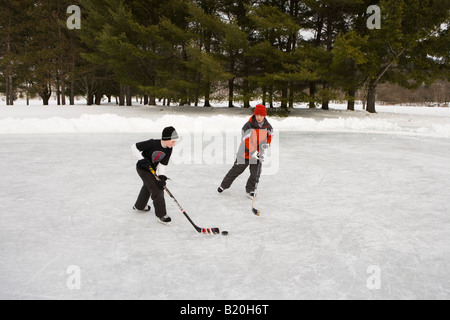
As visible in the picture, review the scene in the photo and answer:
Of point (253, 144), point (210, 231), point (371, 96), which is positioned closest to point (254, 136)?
point (253, 144)

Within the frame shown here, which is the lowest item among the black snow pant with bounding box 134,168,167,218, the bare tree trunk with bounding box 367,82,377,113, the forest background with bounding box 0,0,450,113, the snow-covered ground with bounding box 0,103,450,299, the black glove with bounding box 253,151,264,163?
the snow-covered ground with bounding box 0,103,450,299

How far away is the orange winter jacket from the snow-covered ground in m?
0.83

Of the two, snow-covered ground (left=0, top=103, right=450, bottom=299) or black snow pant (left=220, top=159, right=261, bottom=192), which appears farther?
black snow pant (left=220, top=159, right=261, bottom=192)

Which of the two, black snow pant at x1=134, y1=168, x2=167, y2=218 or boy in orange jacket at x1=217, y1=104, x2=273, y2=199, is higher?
boy in orange jacket at x1=217, y1=104, x2=273, y2=199

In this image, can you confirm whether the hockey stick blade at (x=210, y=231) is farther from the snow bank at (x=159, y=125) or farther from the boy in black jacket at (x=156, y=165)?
the snow bank at (x=159, y=125)

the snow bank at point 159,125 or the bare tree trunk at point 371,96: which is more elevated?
the bare tree trunk at point 371,96

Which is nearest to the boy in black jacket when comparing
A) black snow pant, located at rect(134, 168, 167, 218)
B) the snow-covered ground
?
black snow pant, located at rect(134, 168, 167, 218)

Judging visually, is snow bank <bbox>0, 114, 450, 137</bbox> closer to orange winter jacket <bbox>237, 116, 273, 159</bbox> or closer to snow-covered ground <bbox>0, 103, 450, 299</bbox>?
snow-covered ground <bbox>0, 103, 450, 299</bbox>

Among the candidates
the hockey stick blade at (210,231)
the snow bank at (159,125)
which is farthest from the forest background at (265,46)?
the hockey stick blade at (210,231)

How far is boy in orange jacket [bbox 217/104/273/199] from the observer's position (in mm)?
5094

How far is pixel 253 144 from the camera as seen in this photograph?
5.19 m

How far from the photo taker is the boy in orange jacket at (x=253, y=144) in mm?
5094

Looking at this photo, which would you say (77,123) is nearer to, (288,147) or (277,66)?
(288,147)

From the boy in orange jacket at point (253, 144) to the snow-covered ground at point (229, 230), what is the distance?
329mm
